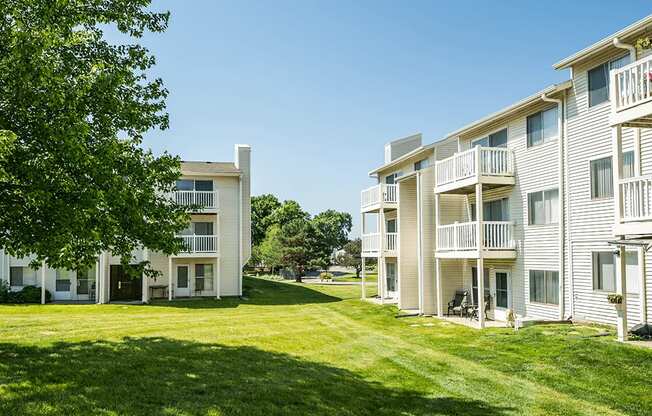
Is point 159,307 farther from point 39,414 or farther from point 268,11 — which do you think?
point 39,414

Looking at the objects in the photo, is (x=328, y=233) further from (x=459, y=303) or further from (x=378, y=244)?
(x=459, y=303)

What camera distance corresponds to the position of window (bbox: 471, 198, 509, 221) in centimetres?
2103

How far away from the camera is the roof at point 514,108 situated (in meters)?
17.2

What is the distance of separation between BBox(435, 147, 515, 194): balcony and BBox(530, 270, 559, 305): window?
12.2 feet

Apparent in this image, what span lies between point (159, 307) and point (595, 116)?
70.0ft

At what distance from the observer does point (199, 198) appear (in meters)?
30.9

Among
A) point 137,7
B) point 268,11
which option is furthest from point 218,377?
point 268,11

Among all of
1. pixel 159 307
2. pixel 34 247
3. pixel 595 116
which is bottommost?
pixel 159 307

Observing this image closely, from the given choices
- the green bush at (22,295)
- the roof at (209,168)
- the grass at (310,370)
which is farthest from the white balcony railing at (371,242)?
the green bush at (22,295)

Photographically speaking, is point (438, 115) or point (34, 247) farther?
point (438, 115)

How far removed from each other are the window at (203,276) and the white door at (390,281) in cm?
1099

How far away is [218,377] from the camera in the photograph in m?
10.7

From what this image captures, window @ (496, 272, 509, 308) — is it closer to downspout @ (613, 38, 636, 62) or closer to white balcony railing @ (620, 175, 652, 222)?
white balcony railing @ (620, 175, 652, 222)

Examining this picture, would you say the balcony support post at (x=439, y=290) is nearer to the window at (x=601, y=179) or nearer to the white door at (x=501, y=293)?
the white door at (x=501, y=293)
